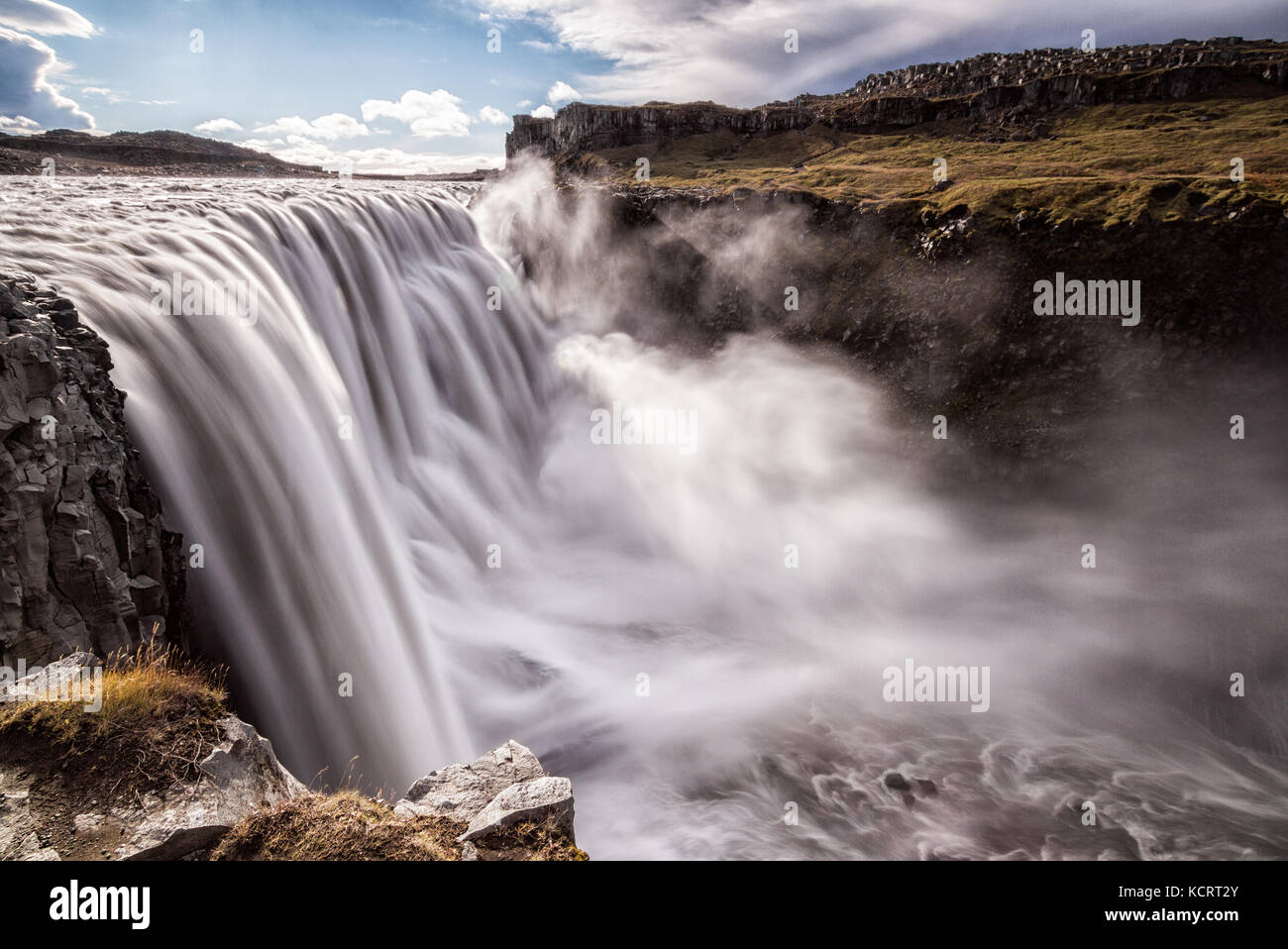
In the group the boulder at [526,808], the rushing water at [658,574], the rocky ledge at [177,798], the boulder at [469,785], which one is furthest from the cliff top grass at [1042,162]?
the rocky ledge at [177,798]

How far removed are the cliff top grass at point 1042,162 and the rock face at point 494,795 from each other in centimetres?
2654

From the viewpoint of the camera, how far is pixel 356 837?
4.96m

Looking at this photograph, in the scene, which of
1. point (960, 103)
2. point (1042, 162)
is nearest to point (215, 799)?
point (1042, 162)

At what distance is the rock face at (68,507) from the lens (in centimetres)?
704

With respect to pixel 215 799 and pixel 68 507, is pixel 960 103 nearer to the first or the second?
pixel 68 507

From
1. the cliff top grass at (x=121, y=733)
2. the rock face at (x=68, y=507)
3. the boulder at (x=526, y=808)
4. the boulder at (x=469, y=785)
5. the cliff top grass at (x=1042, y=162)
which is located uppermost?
the cliff top grass at (x=1042, y=162)

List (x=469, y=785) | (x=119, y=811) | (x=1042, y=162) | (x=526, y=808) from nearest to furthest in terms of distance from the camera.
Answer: (x=119, y=811) < (x=526, y=808) < (x=469, y=785) < (x=1042, y=162)

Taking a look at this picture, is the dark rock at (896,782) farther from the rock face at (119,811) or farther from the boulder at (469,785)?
the rock face at (119,811)

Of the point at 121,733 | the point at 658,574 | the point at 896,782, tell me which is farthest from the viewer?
the point at 658,574

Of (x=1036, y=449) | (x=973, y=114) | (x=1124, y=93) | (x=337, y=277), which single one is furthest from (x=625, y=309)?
(x=1124, y=93)

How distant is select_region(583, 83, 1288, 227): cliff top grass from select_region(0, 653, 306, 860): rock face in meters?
28.5

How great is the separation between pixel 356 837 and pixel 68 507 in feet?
20.2

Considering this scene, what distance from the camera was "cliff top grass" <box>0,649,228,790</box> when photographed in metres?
4.97

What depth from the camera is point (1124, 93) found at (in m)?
48.7
